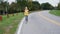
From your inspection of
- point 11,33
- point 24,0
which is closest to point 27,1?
point 24,0

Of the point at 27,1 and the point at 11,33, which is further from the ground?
the point at 11,33

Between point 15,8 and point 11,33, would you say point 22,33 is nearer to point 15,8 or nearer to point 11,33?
point 11,33

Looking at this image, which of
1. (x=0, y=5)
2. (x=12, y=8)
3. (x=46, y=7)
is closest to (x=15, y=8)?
(x=12, y=8)

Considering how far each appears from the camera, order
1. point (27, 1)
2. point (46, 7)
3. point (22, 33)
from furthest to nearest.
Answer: point (46, 7) < point (27, 1) < point (22, 33)

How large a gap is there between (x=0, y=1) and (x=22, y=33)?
8982cm

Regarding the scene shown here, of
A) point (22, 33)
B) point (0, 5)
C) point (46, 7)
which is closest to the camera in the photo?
point (22, 33)

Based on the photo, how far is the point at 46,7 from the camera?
136m

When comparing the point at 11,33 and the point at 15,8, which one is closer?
the point at 11,33

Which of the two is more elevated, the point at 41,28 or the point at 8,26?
the point at 41,28

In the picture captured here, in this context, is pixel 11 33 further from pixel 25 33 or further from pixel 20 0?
pixel 20 0

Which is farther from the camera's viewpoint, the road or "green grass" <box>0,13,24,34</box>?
"green grass" <box>0,13,24,34</box>

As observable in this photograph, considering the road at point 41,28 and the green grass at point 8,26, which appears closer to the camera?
the road at point 41,28

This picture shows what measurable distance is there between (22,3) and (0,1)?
34.9 feet

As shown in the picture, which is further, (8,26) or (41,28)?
(8,26)
